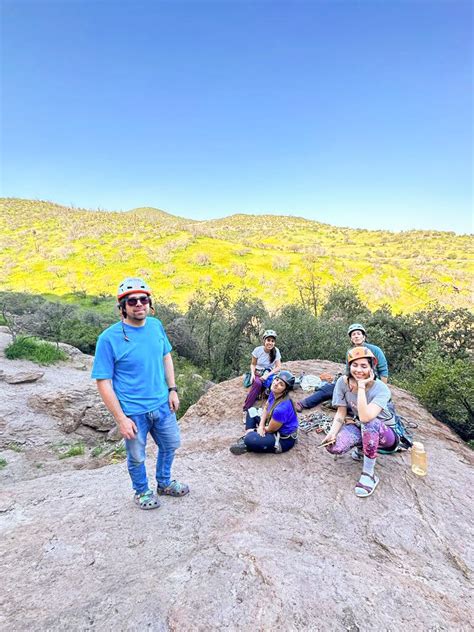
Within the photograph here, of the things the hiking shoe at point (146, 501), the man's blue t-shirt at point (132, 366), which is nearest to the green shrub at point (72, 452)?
the hiking shoe at point (146, 501)

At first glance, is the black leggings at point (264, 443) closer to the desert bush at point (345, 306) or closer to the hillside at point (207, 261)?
the desert bush at point (345, 306)

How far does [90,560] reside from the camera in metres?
2.62

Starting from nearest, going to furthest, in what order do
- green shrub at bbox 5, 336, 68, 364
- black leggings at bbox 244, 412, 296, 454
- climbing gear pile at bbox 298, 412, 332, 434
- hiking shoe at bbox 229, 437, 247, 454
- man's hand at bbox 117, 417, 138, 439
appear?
man's hand at bbox 117, 417, 138, 439
black leggings at bbox 244, 412, 296, 454
hiking shoe at bbox 229, 437, 247, 454
climbing gear pile at bbox 298, 412, 332, 434
green shrub at bbox 5, 336, 68, 364

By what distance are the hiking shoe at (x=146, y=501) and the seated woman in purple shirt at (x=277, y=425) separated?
183 centimetres

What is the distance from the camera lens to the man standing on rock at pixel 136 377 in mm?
2820

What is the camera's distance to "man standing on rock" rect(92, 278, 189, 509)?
9.25 feet

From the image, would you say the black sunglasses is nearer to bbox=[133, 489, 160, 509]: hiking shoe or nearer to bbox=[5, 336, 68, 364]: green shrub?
bbox=[133, 489, 160, 509]: hiking shoe

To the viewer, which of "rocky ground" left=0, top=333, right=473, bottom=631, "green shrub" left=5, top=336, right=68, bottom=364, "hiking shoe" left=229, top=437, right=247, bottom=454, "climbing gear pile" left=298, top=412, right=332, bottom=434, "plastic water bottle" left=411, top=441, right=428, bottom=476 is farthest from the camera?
"green shrub" left=5, top=336, right=68, bottom=364

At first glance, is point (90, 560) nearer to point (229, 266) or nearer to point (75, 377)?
point (75, 377)

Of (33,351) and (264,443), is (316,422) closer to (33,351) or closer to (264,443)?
(264,443)

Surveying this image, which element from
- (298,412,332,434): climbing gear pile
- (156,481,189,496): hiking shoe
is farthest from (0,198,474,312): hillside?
(156,481,189,496): hiking shoe

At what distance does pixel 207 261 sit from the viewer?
98.9ft

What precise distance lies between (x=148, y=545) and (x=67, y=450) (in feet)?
20.1

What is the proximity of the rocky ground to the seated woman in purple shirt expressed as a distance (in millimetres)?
170
